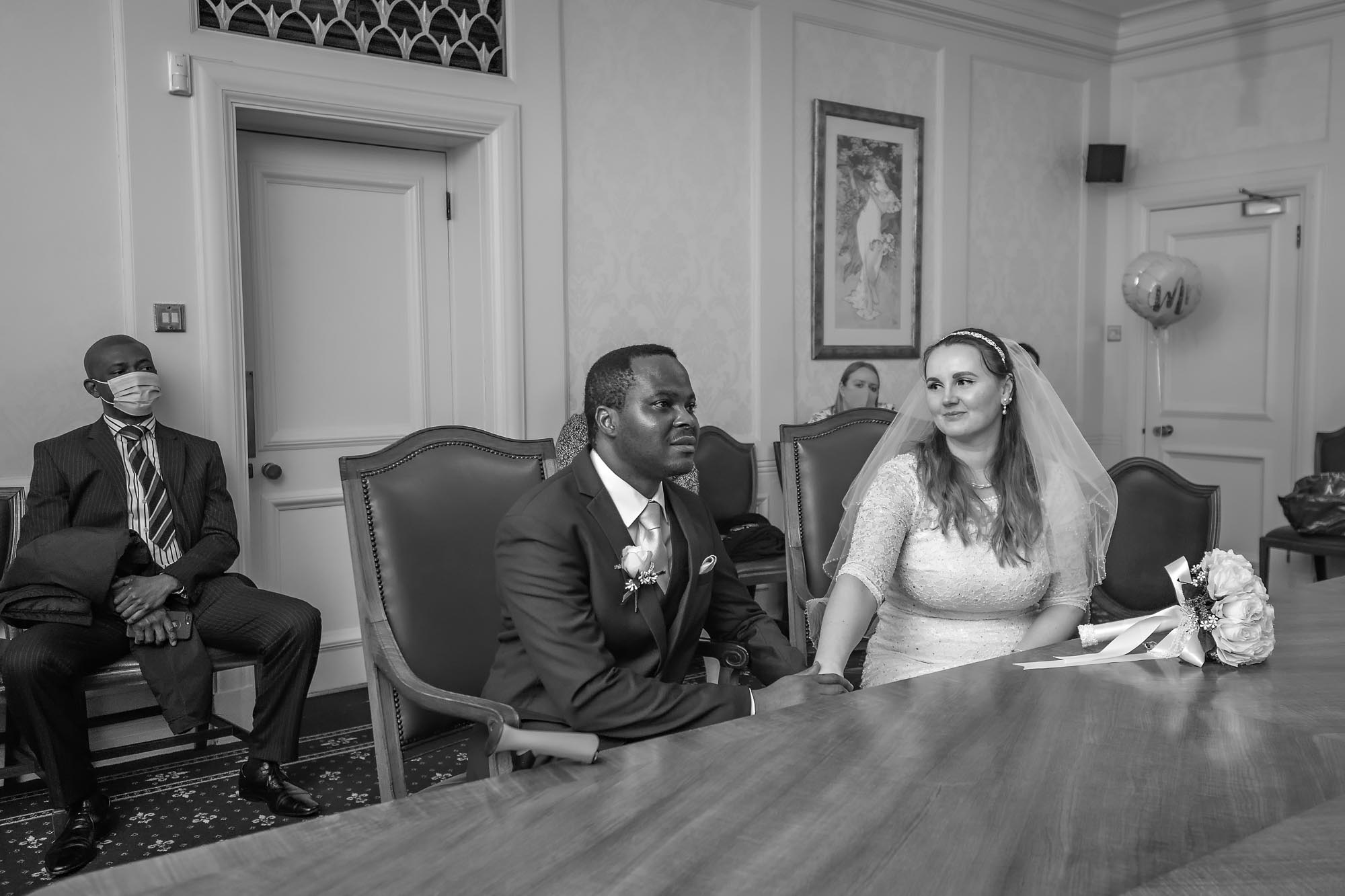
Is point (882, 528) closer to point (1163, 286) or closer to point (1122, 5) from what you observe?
point (1163, 286)

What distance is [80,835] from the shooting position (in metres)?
2.99

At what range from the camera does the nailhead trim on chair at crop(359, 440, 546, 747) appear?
2246 millimetres

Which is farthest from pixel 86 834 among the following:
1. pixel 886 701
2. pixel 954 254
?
pixel 954 254

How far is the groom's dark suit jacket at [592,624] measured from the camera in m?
1.99

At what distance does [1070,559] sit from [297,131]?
3281 mm

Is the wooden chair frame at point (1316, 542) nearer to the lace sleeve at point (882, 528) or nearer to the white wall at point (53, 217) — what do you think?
the lace sleeve at point (882, 528)

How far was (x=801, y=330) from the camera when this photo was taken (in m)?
5.71

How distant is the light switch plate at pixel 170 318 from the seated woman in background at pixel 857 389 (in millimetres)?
2736

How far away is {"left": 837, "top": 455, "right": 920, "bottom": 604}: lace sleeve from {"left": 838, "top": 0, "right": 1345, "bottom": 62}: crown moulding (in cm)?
394

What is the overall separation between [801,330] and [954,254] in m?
1.20

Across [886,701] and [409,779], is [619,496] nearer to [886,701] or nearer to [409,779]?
[886,701]

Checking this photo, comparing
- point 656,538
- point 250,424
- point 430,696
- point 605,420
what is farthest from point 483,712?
point 250,424

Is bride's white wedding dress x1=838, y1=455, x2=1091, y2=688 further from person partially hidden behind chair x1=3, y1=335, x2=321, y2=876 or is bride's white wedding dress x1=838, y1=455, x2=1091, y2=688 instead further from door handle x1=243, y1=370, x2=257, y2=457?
door handle x1=243, y1=370, x2=257, y2=457

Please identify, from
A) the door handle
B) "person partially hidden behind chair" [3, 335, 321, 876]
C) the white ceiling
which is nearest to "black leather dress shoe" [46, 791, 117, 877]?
"person partially hidden behind chair" [3, 335, 321, 876]
